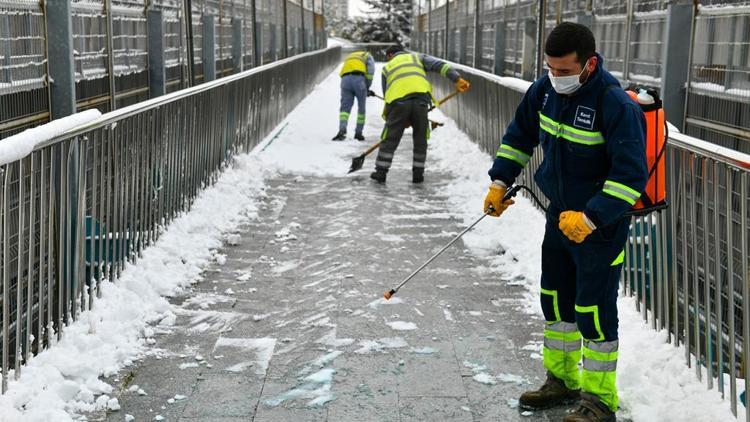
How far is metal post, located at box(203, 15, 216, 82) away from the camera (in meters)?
12.4

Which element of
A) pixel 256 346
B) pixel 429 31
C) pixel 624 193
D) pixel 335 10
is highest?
pixel 335 10

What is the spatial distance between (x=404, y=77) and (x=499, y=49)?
503 centimetres

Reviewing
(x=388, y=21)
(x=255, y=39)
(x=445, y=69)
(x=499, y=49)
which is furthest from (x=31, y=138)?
(x=388, y=21)

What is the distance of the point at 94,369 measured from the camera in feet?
15.2

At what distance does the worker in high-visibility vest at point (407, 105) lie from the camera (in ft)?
36.3

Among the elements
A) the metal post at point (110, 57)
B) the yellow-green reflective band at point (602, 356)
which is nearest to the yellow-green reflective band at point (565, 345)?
the yellow-green reflective band at point (602, 356)

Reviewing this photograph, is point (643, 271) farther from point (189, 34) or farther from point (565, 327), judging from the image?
point (189, 34)

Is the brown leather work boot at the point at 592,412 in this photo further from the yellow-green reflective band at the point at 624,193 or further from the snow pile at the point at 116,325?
the snow pile at the point at 116,325

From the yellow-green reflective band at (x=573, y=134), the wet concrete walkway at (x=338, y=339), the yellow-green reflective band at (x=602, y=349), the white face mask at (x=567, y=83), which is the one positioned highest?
the white face mask at (x=567, y=83)

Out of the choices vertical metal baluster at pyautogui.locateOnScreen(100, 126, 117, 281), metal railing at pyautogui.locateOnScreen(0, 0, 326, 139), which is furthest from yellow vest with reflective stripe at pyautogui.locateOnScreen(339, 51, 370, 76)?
vertical metal baluster at pyautogui.locateOnScreen(100, 126, 117, 281)

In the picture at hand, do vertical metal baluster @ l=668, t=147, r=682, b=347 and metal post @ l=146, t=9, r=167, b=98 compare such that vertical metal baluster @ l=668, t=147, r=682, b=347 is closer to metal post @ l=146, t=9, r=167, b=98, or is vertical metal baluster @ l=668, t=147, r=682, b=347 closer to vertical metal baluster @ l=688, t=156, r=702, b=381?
vertical metal baluster @ l=688, t=156, r=702, b=381

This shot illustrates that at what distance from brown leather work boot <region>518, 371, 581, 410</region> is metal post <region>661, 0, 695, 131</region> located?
9.80ft

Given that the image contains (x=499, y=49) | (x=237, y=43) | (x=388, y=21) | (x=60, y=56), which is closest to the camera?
(x=60, y=56)

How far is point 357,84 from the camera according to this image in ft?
52.9
